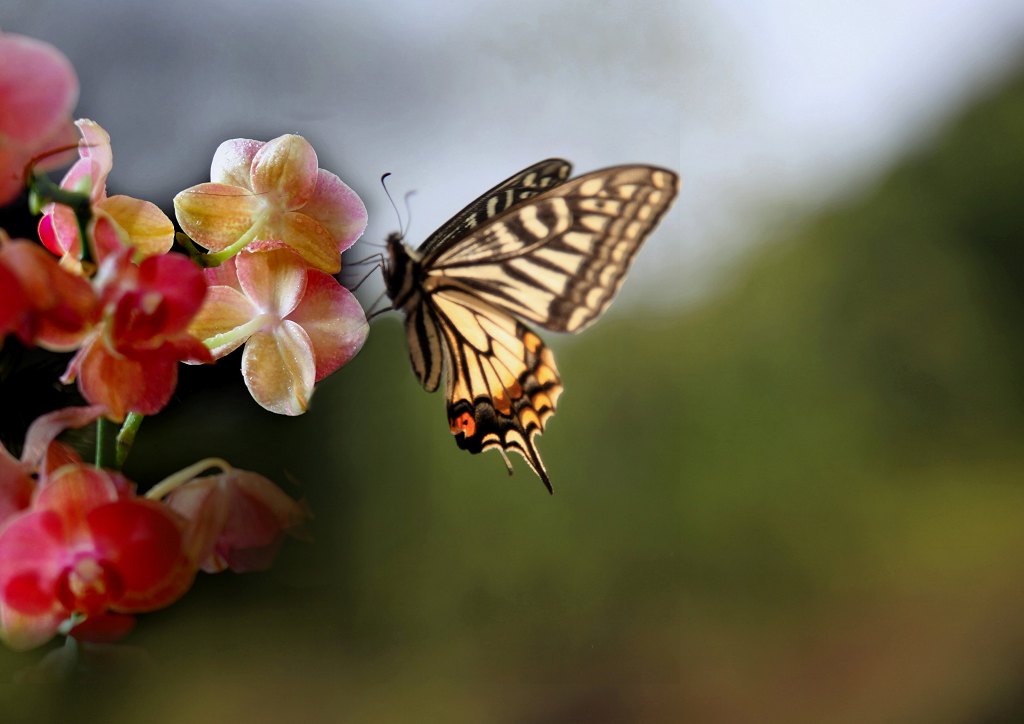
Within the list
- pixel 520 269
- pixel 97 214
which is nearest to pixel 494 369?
pixel 520 269

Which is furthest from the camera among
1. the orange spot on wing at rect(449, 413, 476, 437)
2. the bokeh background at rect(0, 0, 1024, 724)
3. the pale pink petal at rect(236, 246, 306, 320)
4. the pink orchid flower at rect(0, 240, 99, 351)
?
the bokeh background at rect(0, 0, 1024, 724)

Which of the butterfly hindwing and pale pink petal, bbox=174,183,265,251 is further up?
pale pink petal, bbox=174,183,265,251

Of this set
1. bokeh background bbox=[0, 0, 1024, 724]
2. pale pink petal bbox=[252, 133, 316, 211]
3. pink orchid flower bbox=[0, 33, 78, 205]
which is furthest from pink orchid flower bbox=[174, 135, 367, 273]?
bokeh background bbox=[0, 0, 1024, 724]

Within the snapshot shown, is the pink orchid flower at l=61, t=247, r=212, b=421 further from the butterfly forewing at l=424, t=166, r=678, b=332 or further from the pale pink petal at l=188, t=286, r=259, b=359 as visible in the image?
the butterfly forewing at l=424, t=166, r=678, b=332

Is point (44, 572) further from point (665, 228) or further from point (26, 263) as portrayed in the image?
point (665, 228)

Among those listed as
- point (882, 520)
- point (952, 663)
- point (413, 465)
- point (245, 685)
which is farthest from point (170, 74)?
point (952, 663)
